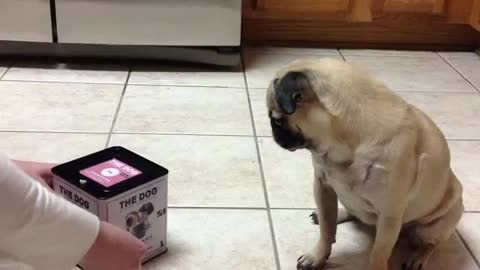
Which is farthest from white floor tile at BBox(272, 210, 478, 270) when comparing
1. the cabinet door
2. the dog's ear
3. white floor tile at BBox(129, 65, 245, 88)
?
the cabinet door

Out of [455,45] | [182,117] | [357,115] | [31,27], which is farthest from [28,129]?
[455,45]

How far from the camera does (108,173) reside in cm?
124

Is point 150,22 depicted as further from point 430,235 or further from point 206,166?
point 430,235

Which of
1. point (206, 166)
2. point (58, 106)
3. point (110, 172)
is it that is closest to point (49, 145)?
point (58, 106)

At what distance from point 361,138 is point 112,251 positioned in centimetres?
44

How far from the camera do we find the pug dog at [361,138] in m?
1.05

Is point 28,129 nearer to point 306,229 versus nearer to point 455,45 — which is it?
point 306,229

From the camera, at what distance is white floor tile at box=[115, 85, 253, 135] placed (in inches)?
74.3

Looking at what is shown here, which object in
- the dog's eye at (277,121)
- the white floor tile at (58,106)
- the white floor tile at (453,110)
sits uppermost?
the dog's eye at (277,121)

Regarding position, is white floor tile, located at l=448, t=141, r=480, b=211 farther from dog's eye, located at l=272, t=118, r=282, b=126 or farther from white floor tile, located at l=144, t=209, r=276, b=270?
dog's eye, located at l=272, t=118, r=282, b=126

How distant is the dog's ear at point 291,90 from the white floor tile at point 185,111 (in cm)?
82

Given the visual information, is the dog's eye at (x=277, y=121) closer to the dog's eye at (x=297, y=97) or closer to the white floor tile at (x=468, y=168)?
the dog's eye at (x=297, y=97)

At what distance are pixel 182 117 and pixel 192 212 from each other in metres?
0.54

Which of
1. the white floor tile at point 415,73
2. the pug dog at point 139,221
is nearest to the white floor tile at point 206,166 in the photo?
the pug dog at point 139,221
